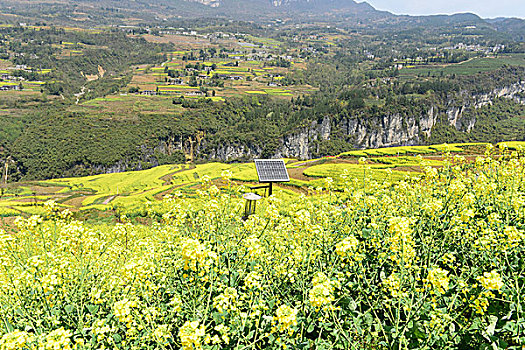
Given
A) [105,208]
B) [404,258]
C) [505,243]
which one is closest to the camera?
[404,258]

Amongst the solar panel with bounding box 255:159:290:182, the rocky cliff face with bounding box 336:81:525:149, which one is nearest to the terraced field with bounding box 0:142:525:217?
the solar panel with bounding box 255:159:290:182

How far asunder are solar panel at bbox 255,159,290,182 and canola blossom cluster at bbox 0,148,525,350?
865 centimetres

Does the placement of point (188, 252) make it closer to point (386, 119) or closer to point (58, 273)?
point (58, 273)

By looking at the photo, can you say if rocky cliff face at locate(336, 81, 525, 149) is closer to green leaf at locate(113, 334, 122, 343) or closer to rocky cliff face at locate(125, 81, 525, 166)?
rocky cliff face at locate(125, 81, 525, 166)

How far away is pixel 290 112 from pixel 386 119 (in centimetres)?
2899

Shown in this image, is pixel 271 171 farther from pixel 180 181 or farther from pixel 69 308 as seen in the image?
pixel 180 181

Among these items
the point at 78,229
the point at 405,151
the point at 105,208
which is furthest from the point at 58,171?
the point at 78,229

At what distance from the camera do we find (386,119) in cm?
9975

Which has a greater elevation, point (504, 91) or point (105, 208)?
point (504, 91)

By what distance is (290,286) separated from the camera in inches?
188

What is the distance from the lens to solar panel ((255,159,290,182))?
49.4 feet

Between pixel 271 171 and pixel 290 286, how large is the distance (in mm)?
10813

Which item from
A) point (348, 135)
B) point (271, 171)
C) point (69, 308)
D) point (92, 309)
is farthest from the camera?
point (348, 135)

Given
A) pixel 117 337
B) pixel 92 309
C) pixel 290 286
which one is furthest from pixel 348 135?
pixel 117 337
